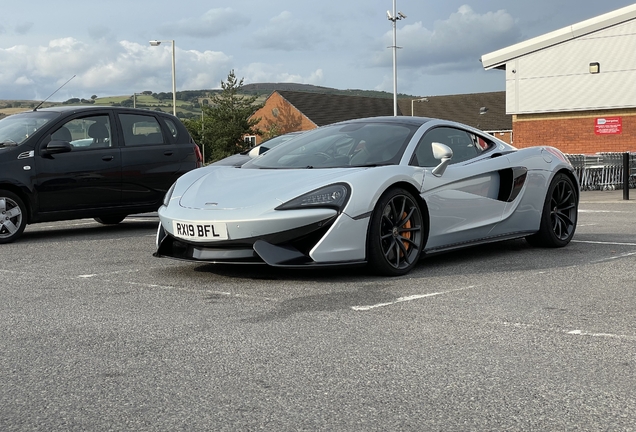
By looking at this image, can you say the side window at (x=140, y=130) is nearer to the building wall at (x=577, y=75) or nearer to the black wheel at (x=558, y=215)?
the black wheel at (x=558, y=215)

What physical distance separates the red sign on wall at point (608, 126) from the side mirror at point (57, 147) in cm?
2674

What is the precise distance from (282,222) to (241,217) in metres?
0.31

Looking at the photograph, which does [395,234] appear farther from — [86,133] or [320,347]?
[86,133]

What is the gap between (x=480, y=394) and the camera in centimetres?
347

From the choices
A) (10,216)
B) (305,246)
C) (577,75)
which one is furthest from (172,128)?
(577,75)

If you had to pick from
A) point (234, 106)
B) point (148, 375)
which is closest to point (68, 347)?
point (148, 375)

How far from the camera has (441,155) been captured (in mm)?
6988

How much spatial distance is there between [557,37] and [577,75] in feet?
5.48

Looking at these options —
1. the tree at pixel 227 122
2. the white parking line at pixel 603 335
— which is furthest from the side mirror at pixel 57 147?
the tree at pixel 227 122

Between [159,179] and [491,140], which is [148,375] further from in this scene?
[159,179]

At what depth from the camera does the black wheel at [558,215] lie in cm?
818

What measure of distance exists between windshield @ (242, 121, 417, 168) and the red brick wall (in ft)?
89.3

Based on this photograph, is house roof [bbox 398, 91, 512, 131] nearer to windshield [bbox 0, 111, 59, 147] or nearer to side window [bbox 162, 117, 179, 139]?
side window [bbox 162, 117, 179, 139]

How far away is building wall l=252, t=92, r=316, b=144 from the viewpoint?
67.7m
